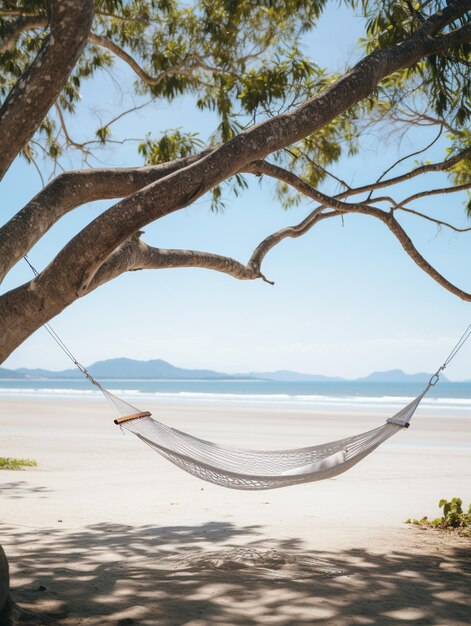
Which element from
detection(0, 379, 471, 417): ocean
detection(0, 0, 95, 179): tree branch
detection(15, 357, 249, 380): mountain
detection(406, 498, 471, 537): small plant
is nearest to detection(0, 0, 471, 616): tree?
detection(0, 0, 95, 179): tree branch

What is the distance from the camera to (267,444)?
9938 millimetres

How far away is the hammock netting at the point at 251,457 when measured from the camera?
3.14 meters

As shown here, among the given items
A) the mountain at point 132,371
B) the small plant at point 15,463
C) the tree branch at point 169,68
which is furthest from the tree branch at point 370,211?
the mountain at point 132,371

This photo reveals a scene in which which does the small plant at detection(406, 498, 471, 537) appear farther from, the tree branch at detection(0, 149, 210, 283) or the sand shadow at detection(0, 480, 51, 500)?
the sand shadow at detection(0, 480, 51, 500)

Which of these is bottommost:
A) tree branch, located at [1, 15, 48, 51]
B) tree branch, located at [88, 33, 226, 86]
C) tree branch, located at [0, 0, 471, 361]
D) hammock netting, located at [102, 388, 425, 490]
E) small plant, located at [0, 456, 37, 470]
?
small plant, located at [0, 456, 37, 470]

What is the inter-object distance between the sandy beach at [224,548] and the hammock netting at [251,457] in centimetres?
34

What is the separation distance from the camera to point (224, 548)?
3.36 metres

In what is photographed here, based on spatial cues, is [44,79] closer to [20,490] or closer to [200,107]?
[200,107]

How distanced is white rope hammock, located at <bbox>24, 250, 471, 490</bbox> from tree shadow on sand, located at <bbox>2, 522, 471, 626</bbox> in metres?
0.34

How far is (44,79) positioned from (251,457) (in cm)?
200

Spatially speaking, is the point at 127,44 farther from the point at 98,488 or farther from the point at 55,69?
the point at 98,488

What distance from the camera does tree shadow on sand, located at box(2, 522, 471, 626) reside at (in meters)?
2.26

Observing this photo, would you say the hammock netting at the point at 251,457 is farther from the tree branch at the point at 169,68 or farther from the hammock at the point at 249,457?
the tree branch at the point at 169,68

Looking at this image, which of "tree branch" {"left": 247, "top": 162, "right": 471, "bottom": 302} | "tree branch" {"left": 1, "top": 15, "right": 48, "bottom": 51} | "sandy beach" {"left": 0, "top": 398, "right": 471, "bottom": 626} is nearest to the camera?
"sandy beach" {"left": 0, "top": 398, "right": 471, "bottom": 626}
